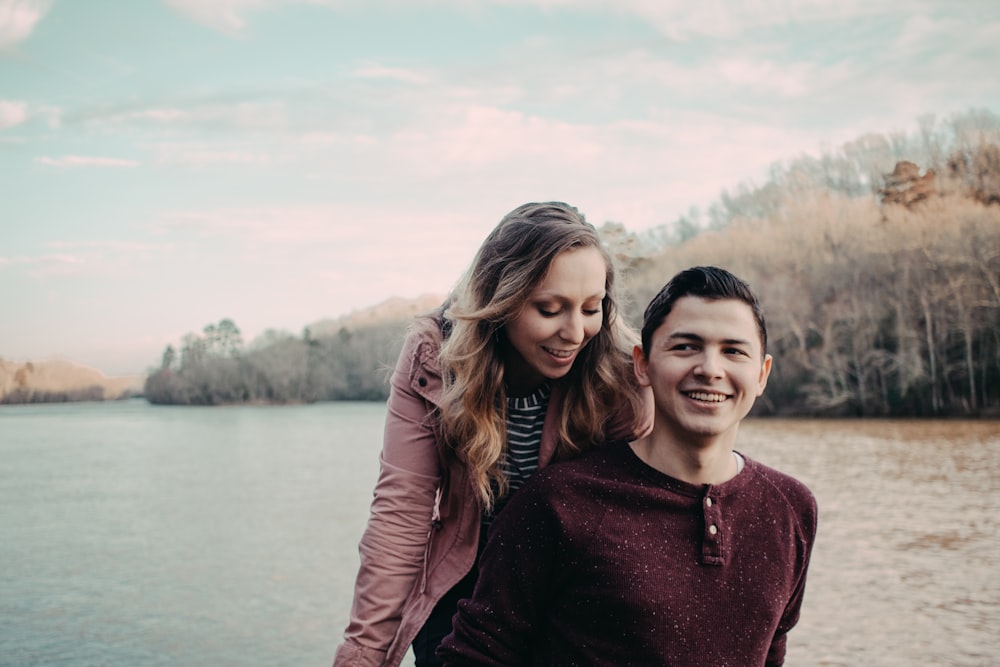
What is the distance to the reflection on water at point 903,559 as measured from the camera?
8.72 meters

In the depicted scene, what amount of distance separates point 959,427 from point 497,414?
32886 millimetres

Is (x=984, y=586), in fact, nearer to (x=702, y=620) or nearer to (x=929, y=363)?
(x=702, y=620)

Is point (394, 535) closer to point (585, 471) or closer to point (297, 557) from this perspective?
point (585, 471)

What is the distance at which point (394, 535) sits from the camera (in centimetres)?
275

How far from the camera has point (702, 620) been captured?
216cm

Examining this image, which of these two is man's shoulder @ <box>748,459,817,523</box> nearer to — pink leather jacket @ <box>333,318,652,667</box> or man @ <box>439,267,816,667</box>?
man @ <box>439,267,816,667</box>

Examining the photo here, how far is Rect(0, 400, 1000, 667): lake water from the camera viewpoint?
9.77 metres

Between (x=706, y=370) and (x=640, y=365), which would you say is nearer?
(x=706, y=370)

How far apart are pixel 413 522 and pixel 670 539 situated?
2.89 ft

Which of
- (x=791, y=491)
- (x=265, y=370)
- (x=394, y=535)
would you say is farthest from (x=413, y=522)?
(x=265, y=370)

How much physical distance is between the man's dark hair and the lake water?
6988 millimetres

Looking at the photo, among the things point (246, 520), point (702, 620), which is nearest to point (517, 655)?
point (702, 620)

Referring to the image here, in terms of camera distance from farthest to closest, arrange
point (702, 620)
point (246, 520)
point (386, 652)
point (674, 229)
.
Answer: point (674, 229) < point (246, 520) < point (386, 652) < point (702, 620)

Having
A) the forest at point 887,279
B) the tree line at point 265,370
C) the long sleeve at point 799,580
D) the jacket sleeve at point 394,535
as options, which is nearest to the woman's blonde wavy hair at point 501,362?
the jacket sleeve at point 394,535
